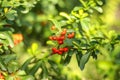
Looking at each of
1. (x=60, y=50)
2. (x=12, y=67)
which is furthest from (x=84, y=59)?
(x=12, y=67)

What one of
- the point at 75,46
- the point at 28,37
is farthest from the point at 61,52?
the point at 28,37

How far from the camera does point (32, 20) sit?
13.4 feet

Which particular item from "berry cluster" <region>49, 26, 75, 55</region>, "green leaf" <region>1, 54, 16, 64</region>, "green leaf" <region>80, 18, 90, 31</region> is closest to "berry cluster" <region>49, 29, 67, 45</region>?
"berry cluster" <region>49, 26, 75, 55</region>

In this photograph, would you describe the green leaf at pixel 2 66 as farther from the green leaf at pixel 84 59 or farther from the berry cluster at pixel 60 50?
the green leaf at pixel 84 59

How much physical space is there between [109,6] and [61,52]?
299 cm

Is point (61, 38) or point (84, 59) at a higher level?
point (61, 38)

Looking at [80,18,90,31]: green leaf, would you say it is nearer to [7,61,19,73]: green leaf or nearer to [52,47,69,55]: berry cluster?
[52,47,69,55]: berry cluster

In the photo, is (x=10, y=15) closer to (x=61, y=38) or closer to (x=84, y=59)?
(x=61, y=38)

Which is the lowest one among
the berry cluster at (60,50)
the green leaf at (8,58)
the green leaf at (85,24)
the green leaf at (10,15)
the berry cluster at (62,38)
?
the green leaf at (8,58)

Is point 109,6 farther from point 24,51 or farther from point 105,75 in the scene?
point 105,75

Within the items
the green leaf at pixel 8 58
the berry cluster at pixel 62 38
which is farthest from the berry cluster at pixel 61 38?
the green leaf at pixel 8 58

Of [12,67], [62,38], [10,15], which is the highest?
[10,15]

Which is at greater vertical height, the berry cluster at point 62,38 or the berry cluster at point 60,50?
the berry cluster at point 62,38

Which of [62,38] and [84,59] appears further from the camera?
[62,38]
